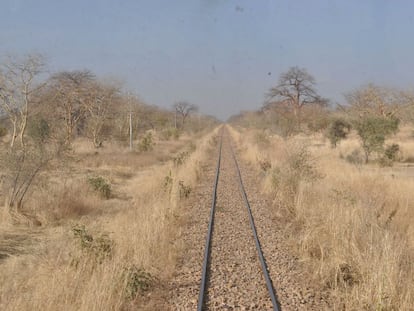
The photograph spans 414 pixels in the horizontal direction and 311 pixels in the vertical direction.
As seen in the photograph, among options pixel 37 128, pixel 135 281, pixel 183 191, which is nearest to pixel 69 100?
pixel 37 128

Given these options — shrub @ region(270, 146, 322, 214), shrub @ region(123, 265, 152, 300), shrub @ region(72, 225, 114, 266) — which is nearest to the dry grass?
shrub @ region(270, 146, 322, 214)

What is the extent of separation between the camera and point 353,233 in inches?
278

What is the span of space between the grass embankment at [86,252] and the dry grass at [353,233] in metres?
2.78

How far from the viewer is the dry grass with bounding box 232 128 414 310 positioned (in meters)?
5.25

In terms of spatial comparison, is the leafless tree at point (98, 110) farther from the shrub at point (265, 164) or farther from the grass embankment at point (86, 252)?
the grass embankment at point (86, 252)

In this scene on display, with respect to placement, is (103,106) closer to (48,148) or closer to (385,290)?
(48,148)

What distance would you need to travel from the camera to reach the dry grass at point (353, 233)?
525 centimetres

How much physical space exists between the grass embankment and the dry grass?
9.11 feet

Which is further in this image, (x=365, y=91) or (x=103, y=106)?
(x=365, y=91)

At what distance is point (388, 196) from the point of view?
472 inches

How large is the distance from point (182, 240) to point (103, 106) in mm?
26410

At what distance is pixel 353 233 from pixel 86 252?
15.5 ft

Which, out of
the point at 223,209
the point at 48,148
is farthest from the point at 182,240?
the point at 48,148

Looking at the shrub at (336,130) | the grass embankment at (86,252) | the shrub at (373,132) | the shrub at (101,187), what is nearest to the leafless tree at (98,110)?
the shrub at (101,187)
